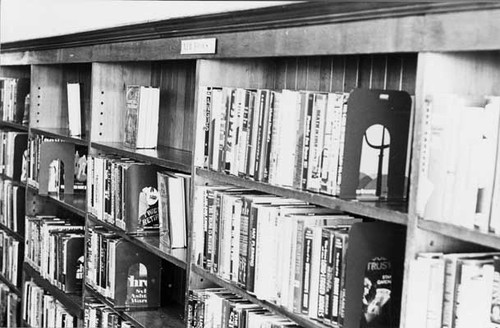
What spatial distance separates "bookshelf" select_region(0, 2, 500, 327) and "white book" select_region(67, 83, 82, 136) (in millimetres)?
84

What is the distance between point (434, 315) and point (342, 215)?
1.89 feet

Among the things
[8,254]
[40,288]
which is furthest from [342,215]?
[8,254]

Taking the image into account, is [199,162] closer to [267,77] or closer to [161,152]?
[267,77]

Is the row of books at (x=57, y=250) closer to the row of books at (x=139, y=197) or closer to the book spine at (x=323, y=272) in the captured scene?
the row of books at (x=139, y=197)

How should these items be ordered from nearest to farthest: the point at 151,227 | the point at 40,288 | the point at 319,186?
1. the point at 319,186
2. the point at 151,227
3. the point at 40,288

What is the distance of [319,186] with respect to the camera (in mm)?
2127

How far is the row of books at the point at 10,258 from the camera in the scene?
17.1ft

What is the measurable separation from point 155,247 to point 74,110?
1.45 meters

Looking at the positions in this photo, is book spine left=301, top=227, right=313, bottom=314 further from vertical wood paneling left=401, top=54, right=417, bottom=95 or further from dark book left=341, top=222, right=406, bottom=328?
vertical wood paneling left=401, top=54, right=417, bottom=95

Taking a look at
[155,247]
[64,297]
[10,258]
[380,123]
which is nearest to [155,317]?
[155,247]

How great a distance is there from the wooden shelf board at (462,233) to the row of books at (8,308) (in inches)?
157

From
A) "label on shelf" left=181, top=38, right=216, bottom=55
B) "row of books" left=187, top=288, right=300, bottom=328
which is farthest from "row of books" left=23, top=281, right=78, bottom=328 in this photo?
"label on shelf" left=181, top=38, right=216, bottom=55

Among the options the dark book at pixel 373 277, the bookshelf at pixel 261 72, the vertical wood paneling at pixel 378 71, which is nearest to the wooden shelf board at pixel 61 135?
the bookshelf at pixel 261 72

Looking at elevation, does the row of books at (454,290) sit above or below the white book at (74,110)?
below
